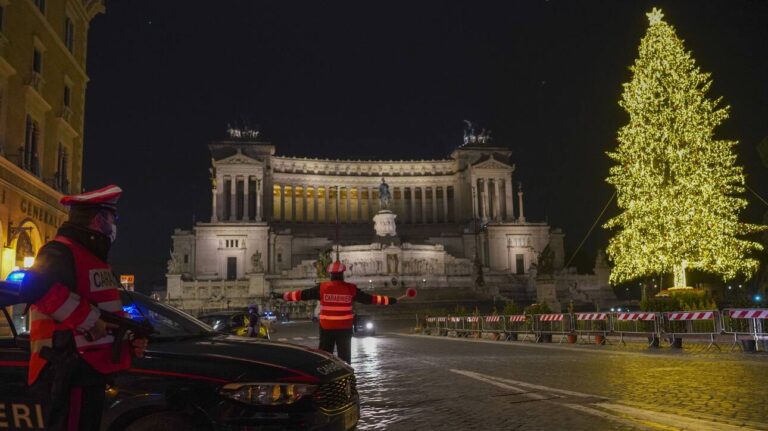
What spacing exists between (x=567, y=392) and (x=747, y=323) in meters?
11.2

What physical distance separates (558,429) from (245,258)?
78.2 metres

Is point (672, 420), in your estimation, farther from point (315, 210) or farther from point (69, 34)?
point (315, 210)

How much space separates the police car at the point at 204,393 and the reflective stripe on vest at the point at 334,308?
15.1 ft

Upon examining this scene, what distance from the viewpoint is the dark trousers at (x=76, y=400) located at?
4.00m

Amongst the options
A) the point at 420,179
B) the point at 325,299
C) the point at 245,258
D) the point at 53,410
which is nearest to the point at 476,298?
the point at 245,258

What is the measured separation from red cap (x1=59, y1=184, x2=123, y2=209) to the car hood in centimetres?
125

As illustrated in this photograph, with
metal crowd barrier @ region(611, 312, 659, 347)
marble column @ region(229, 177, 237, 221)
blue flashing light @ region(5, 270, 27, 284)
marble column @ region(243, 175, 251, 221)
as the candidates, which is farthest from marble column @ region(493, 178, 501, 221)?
blue flashing light @ region(5, 270, 27, 284)

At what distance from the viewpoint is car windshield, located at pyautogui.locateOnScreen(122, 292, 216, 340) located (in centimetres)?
597

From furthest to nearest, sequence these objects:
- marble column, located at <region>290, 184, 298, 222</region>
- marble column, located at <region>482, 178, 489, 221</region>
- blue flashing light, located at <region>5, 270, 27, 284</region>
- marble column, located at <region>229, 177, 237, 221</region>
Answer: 1. marble column, located at <region>290, 184, 298, 222</region>
2. marble column, located at <region>482, 178, 489, 221</region>
3. marble column, located at <region>229, 177, 237, 221</region>
4. blue flashing light, located at <region>5, 270, 27, 284</region>

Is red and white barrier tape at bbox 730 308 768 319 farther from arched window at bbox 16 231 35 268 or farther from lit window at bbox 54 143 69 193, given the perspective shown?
lit window at bbox 54 143 69 193

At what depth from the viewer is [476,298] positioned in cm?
6134

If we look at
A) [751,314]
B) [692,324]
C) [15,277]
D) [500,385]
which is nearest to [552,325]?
[692,324]

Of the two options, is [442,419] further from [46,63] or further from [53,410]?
[46,63]

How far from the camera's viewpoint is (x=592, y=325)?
2353cm
